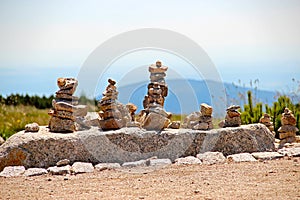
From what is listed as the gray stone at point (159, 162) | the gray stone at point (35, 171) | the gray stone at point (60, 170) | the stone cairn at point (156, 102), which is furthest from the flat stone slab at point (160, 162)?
the gray stone at point (35, 171)

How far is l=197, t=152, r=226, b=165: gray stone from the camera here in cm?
774

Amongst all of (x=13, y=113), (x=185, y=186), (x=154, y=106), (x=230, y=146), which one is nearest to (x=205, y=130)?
(x=230, y=146)

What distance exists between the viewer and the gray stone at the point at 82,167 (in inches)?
290

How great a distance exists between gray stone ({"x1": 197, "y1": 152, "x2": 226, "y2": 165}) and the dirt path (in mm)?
337

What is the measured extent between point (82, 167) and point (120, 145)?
35.3 inches

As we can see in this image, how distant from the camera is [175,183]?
6.25 m

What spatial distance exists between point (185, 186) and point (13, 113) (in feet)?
36.1

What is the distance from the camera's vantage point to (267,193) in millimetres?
5480

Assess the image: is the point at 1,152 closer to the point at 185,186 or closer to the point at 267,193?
the point at 185,186

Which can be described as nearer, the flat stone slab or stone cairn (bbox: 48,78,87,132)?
the flat stone slab

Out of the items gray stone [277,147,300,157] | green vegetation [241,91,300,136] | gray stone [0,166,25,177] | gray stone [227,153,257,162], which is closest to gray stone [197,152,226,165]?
gray stone [227,153,257,162]

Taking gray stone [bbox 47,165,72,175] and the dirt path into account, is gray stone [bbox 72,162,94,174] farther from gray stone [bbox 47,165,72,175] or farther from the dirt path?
the dirt path

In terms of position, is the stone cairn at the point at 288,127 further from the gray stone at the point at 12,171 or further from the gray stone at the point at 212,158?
the gray stone at the point at 12,171

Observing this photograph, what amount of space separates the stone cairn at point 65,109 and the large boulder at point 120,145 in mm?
234
